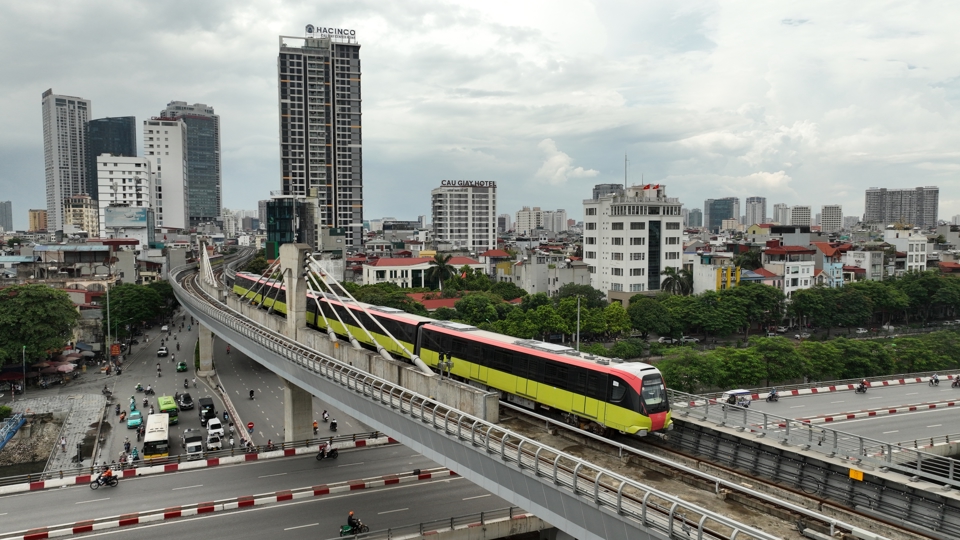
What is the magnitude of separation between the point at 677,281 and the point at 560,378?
190ft

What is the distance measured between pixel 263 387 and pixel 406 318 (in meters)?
25.9

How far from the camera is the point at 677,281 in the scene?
7462 centimetres

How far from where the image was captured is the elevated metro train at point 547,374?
18.4 m

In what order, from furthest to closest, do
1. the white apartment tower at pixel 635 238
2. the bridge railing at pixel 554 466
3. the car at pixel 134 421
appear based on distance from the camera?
the white apartment tower at pixel 635 238
the car at pixel 134 421
the bridge railing at pixel 554 466

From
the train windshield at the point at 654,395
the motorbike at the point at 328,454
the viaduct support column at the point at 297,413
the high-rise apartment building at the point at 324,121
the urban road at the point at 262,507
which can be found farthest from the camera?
the high-rise apartment building at the point at 324,121

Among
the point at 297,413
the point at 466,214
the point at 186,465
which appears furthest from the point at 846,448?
the point at 466,214

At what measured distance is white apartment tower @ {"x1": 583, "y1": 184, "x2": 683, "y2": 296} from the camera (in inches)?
2926

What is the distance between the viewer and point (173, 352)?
63281 millimetres

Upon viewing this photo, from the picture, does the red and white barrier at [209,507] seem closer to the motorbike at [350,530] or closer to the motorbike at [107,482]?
the motorbike at [107,482]

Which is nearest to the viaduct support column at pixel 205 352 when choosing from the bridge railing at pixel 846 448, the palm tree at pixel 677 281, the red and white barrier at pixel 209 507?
the red and white barrier at pixel 209 507

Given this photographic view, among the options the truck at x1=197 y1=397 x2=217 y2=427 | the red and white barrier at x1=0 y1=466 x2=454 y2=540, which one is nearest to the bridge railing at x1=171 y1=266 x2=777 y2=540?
the red and white barrier at x1=0 y1=466 x2=454 y2=540

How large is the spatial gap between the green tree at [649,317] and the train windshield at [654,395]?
147ft

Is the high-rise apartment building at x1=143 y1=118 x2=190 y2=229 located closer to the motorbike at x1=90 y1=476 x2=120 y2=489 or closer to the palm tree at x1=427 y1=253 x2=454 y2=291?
the palm tree at x1=427 y1=253 x2=454 y2=291

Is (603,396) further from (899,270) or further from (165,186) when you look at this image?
(165,186)
